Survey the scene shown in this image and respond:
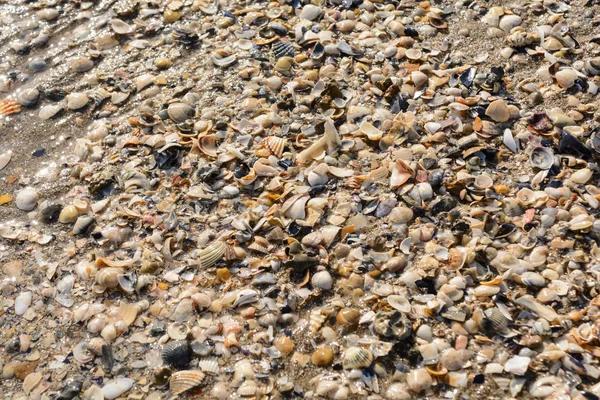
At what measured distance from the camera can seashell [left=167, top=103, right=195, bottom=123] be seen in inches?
155

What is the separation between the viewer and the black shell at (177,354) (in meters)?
2.86

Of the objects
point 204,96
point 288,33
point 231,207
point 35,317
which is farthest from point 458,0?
point 35,317

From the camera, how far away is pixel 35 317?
10.4ft

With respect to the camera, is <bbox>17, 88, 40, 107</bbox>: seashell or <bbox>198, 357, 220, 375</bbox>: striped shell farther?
<bbox>17, 88, 40, 107</bbox>: seashell

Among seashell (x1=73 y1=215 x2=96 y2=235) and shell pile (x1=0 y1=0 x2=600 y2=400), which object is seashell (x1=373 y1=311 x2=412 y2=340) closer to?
shell pile (x1=0 y1=0 x2=600 y2=400)

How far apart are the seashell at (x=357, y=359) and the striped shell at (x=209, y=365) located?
2.10 ft

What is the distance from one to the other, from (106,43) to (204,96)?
1168 millimetres

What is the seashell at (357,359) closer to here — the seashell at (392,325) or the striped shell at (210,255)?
the seashell at (392,325)

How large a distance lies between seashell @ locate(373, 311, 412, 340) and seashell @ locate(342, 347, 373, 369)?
0.12m

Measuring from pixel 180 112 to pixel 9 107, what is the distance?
56.2 inches

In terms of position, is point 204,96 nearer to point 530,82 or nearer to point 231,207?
point 231,207

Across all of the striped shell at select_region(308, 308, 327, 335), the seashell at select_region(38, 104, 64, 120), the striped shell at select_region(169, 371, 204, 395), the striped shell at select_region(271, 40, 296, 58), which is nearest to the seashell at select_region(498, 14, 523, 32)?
the striped shell at select_region(271, 40, 296, 58)

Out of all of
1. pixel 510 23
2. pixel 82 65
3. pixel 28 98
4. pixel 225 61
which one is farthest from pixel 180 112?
pixel 510 23

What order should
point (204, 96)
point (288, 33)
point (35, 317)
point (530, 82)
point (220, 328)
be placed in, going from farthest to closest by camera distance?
point (288, 33)
point (204, 96)
point (530, 82)
point (35, 317)
point (220, 328)
